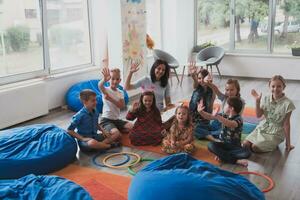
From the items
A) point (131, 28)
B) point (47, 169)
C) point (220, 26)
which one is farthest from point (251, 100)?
point (47, 169)

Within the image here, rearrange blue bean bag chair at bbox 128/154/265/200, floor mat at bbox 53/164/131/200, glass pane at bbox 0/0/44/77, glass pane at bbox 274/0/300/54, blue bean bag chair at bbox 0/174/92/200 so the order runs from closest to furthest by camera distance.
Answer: blue bean bag chair at bbox 128/154/265/200
blue bean bag chair at bbox 0/174/92/200
floor mat at bbox 53/164/131/200
glass pane at bbox 0/0/44/77
glass pane at bbox 274/0/300/54

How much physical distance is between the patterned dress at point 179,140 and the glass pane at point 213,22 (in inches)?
195

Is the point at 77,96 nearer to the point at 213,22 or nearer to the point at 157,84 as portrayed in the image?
the point at 157,84

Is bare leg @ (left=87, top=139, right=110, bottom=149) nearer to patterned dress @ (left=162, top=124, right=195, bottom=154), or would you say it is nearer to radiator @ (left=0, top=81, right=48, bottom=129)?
patterned dress @ (left=162, top=124, right=195, bottom=154)

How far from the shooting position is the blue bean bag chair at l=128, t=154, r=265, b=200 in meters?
2.21

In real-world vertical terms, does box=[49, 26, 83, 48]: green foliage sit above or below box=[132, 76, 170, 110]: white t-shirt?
above

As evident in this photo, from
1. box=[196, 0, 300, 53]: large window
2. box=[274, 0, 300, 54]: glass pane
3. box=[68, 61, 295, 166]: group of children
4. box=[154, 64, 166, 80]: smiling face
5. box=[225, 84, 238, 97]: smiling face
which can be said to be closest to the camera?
box=[68, 61, 295, 166]: group of children

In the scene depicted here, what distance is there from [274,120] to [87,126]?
1.99 metres

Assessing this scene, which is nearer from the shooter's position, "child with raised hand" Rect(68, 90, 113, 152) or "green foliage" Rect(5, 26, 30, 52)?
"child with raised hand" Rect(68, 90, 113, 152)

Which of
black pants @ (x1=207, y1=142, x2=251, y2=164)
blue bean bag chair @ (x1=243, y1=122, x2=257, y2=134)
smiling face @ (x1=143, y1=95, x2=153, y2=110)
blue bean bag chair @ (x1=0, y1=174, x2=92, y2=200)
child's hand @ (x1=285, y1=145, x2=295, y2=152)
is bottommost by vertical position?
child's hand @ (x1=285, y1=145, x2=295, y2=152)

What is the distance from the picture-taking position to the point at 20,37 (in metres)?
5.21

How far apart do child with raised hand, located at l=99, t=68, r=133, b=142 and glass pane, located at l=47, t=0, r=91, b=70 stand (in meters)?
1.99

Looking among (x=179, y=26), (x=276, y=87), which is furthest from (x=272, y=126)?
(x=179, y=26)

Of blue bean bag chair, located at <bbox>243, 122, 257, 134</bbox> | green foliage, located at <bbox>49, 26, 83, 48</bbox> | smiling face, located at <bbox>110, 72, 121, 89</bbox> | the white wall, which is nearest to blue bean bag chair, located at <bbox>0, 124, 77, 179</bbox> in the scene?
smiling face, located at <bbox>110, 72, 121, 89</bbox>
